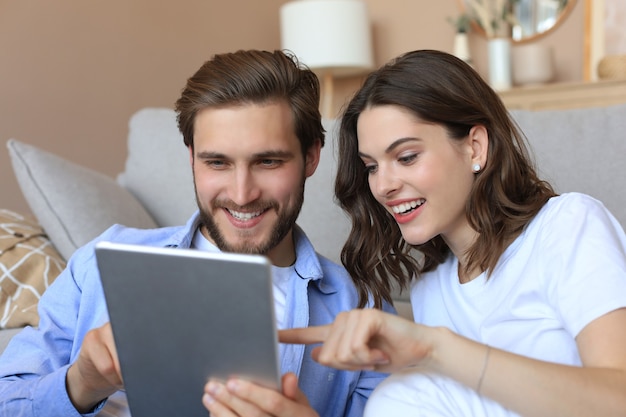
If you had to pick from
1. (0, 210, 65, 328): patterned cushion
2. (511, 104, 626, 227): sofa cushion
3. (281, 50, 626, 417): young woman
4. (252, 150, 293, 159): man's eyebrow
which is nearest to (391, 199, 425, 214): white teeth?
(281, 50, 626, 417): young woman

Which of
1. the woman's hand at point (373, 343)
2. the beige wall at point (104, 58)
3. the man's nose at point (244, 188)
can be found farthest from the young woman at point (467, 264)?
the beige wall at point (104, 58)

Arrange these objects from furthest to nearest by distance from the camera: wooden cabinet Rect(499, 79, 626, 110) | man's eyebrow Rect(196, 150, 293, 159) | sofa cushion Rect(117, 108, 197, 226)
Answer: wooden cabinet Rect(499, 79, 626, 110), sofa cushion Rect(117, 108, 197, 226), man's eyebrow Rect(196, 150, 293, 159)

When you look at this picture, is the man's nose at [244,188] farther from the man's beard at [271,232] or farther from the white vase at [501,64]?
the white vase at [501,64]

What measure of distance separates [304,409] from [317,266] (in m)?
0.51

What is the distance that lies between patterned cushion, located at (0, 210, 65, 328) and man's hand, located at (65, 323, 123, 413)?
60 centimetres

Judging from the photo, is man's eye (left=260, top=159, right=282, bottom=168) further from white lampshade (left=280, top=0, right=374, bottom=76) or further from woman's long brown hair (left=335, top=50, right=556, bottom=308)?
white lampshade (left=280, top=0, right=374, bottom=76)

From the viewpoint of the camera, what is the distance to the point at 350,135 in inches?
56.4

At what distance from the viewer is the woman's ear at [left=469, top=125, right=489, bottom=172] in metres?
1.30

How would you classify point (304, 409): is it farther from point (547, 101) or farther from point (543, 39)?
point (543, 39)

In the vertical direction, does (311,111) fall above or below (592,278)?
above

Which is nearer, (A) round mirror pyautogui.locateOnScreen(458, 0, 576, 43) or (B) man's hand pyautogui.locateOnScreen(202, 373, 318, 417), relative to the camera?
(B) man's hand pyautogui.locateOnScreen(202, 373, 318, 417)

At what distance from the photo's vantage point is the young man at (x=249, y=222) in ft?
4.27

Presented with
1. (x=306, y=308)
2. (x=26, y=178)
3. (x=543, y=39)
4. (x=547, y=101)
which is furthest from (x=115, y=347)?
(x=543, y=39)

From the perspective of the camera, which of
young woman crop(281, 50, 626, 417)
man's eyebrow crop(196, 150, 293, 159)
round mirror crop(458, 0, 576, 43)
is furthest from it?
round mirror crop(458, 0, 576, 43)
